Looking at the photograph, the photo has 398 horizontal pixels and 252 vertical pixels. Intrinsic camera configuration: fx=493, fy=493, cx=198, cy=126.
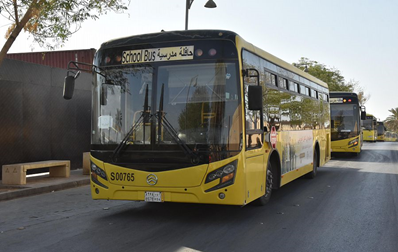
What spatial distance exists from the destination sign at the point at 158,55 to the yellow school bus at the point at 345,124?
1741 cm

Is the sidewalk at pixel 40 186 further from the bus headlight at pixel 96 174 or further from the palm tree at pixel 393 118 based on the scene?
the palm tree at pixel 393 118

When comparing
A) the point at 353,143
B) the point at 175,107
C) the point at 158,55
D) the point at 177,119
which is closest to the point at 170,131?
the point at 177,119

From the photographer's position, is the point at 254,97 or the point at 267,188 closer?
the point at 254,97

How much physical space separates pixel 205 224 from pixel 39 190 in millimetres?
5666

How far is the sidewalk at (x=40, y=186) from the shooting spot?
11078mm

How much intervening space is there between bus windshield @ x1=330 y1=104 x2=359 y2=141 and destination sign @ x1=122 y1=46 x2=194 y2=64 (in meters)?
17.4

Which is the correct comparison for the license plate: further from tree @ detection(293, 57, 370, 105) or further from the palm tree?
the palm tree

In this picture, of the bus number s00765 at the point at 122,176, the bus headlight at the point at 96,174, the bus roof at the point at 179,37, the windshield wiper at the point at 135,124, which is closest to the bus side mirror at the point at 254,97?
the bus roof at the point at 179,37

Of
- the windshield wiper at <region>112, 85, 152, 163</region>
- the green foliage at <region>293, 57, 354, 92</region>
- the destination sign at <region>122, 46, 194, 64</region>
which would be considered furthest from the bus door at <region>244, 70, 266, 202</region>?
the green foliage at <region>293, 57, 354, 92</region>

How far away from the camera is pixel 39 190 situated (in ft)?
38.7

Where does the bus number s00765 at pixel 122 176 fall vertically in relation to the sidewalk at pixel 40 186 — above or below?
above

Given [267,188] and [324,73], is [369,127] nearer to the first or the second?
[324,73]

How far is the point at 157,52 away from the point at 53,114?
379 inches

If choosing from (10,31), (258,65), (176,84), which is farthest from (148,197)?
(10,31)
